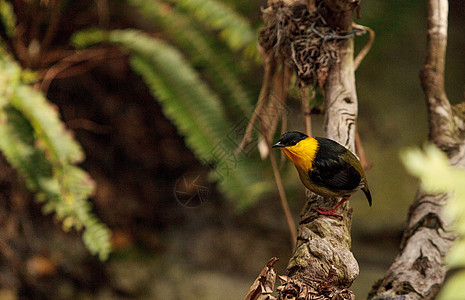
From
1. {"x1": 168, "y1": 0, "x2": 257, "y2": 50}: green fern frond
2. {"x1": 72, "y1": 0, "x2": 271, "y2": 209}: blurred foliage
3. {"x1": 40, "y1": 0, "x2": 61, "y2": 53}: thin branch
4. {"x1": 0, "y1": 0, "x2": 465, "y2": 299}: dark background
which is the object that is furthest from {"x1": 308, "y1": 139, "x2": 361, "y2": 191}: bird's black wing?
{"x1": 40, "y1": 0, "x2": 61, "y2": 53}: thin branch

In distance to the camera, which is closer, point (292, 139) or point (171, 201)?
point (292, 139)

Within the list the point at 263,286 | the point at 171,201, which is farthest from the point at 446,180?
the point at 171,201

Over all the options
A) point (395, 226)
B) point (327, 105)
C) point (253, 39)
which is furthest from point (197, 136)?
point (395, 226)

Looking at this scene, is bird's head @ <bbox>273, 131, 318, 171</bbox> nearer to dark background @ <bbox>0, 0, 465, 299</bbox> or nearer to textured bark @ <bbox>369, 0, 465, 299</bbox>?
textured bark @ <bbox>369, 0, 465, 299</bbox>

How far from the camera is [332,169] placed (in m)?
1.03

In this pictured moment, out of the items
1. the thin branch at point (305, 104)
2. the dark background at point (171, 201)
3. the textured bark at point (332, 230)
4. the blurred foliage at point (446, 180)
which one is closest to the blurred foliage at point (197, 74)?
the dark background at point (171, 201)

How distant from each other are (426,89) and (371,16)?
1.27 m

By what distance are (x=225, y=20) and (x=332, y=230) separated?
1.78 metres

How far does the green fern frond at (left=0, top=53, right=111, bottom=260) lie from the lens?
1979 millimetres

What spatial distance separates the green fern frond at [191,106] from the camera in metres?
2.26

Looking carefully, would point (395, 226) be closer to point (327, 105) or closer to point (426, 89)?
point (426, 89)

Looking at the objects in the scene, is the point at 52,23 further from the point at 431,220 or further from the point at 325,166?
the point at 431,220

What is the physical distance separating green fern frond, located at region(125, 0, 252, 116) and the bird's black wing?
1511 millimetres

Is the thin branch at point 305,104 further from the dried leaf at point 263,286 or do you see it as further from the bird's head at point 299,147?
the dried leaf at point 263,286
